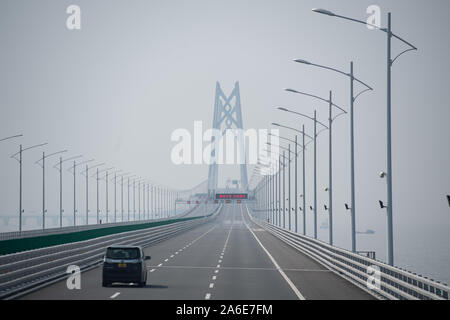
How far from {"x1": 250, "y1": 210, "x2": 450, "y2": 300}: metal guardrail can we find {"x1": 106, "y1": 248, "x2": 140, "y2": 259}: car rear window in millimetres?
8201

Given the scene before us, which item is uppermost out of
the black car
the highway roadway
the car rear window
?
the car rear window

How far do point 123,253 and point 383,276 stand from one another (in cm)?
975

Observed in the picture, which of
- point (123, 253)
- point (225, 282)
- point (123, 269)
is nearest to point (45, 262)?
point (123, 253)

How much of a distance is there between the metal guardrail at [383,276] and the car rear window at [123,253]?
8.20 meters

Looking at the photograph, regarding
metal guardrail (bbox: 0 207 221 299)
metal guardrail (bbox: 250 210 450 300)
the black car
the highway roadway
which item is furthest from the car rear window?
metal guardrail (bbox: 250 210 450 300)

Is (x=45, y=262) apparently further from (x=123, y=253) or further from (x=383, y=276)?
(x=383, y=276)

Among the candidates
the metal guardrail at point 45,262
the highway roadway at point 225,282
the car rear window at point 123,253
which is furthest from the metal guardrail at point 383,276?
the metal guardrail at point 45,262

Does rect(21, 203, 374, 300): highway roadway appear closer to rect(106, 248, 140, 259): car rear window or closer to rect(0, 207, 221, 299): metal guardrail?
rect(0, 207, 221, 299): metal guardrail

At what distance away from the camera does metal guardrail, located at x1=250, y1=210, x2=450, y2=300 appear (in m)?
19.4

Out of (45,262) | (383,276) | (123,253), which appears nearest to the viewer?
(383,276)

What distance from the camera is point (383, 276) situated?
80.9 ft
